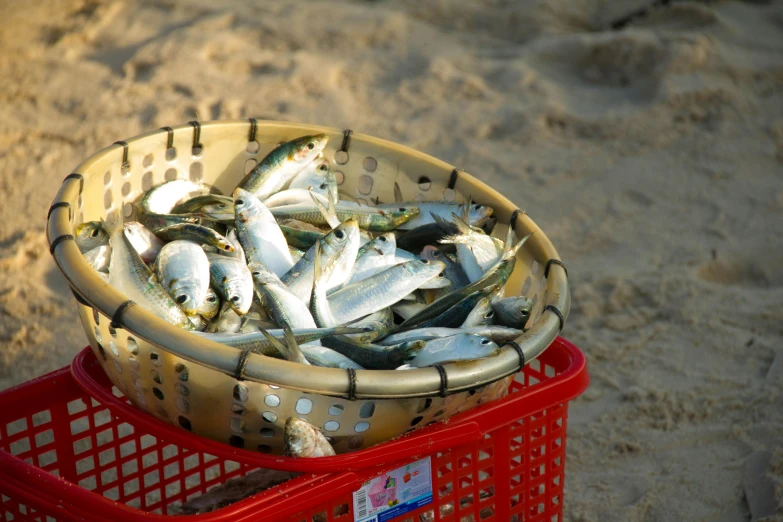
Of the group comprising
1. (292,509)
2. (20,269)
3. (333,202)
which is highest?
(333,202)

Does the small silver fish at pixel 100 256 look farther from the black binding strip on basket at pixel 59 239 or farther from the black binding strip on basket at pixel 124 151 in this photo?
the black binding strip on basket at pixel 124 151

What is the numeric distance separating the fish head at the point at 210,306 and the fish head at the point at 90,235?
0.96 ft

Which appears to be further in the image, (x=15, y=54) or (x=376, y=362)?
(x=15, y=54)

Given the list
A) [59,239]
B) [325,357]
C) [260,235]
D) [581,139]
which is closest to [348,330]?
[325,357]

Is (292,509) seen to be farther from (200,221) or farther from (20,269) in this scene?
(20,269)

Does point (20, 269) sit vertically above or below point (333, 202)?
below

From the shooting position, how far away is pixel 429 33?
4.98 metres

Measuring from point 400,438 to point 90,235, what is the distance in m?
0.90

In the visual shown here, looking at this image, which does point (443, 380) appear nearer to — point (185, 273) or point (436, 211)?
point (185, 273)

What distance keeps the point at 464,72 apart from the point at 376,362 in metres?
3.18

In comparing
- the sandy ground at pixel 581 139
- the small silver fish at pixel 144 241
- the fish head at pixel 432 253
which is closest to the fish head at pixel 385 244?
the fish head at pixel 432 253

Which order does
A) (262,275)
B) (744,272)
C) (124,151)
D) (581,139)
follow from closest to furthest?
(262,275), (124,151), (744,272), (581,139)

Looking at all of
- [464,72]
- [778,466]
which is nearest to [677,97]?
[464,72]

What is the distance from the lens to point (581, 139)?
4.22 metres
